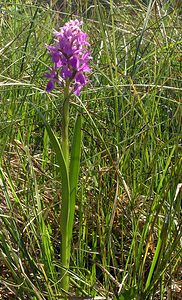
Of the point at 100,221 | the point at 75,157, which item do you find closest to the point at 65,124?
the point at 75,157

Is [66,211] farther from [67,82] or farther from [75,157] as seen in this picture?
[67,82]

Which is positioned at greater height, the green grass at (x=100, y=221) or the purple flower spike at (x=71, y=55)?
the purple flower spike at (x=71, y=55)

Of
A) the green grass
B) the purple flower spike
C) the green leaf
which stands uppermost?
the purple flower spike

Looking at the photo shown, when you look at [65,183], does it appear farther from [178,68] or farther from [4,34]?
[4,34]

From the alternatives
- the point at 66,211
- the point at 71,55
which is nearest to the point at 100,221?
the point at 66,211

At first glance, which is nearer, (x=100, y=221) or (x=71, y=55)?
(x=71, y=55)

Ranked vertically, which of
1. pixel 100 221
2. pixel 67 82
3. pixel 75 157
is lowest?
pixel 100 221

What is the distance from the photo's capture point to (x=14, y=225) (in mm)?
861

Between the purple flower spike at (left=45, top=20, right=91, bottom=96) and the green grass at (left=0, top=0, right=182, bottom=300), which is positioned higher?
the purple flower spike at (left=45, top=20, right=91, bottom=96)

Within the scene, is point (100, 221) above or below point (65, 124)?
below

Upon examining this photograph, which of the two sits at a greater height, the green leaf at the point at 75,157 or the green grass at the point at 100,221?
the green leaf at the point at 75,157

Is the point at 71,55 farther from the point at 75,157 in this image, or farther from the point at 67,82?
the point at 75,157

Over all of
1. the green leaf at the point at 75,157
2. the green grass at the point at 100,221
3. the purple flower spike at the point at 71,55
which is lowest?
the green grass at the point at 100,221

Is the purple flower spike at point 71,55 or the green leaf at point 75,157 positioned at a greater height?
the purple flower spike at point 71,55
